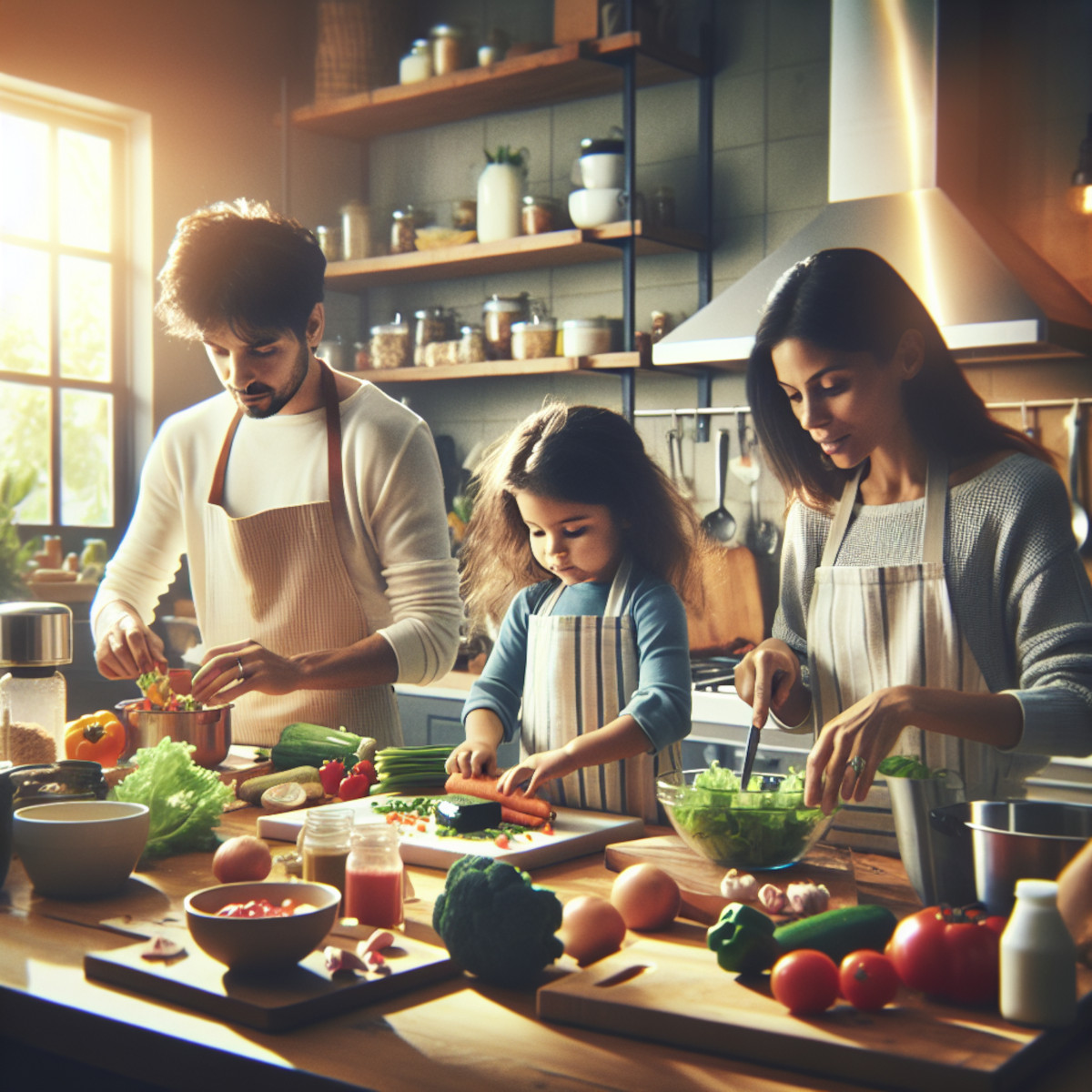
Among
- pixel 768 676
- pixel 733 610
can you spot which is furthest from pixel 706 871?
pixel 733 610

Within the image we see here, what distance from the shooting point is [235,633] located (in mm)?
2352

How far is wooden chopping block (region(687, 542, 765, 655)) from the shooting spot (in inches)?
147

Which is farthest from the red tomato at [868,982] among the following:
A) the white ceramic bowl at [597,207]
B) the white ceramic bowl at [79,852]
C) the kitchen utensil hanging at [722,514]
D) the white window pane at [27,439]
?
the white window pane at [27,439]

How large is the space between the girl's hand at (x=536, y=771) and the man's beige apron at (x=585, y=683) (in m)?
0.20

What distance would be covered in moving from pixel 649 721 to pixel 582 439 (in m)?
0.46

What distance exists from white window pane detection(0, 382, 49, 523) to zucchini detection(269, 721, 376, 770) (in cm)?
244

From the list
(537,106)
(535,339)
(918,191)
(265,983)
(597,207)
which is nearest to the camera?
(265,983)

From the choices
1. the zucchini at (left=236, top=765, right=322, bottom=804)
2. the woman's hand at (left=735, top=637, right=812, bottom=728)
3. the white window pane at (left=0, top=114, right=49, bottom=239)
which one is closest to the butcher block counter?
the woman's hand at (left=735, top=637, right=812, bottom=728)

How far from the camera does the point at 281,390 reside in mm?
2197

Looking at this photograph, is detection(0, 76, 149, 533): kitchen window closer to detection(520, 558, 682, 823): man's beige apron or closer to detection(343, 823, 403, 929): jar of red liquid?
detection(520, 558, 682, 823): man's beige apron

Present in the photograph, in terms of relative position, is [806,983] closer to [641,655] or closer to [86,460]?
[641,655]

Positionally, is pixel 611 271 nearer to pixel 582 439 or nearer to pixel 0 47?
pixel 0 47

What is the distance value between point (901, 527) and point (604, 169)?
2.36 meters

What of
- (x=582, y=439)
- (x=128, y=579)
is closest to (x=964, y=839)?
(x=582, y=439)
